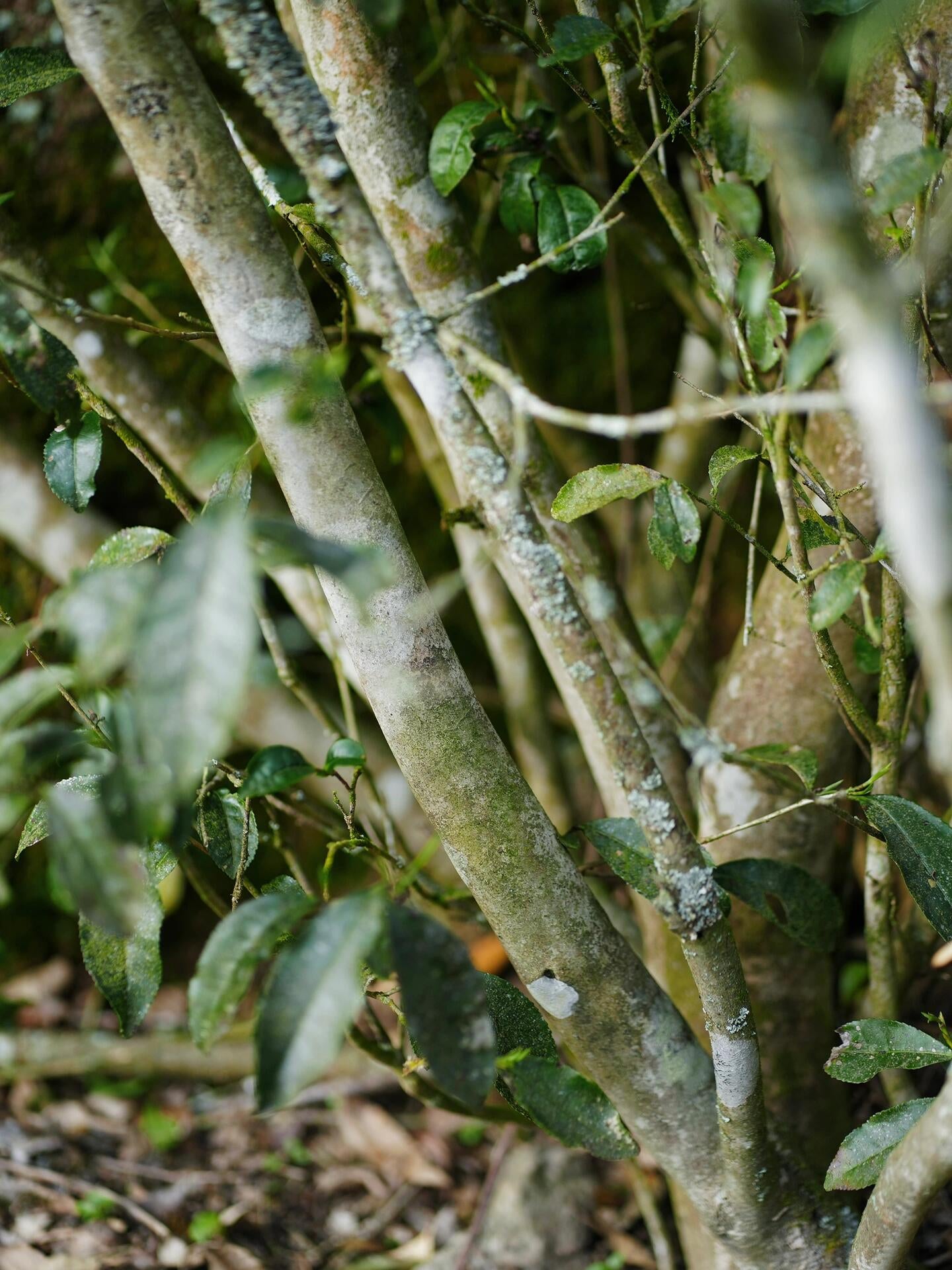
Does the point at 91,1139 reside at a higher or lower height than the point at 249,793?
lower

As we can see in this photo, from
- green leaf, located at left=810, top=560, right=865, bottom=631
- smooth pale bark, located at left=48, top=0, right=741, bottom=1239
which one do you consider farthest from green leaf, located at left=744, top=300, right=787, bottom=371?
smooth pale bark, located at left=48, top=0, right=741, bottom=1239

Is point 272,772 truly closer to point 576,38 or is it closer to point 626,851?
point 626,851

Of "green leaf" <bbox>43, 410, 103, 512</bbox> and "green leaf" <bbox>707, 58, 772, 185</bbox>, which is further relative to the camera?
"green leaf" <bbox>707, 58, 772, 185</bbox>

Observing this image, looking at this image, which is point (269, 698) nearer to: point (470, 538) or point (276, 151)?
point (470, 538)

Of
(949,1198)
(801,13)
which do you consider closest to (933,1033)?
(949,1198)

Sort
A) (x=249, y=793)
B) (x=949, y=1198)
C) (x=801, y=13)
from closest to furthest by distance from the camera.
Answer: (x=249, y=793), (x=801, y=13), (x=949, y=1198)

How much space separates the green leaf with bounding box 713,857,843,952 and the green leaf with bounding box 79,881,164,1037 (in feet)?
1.33

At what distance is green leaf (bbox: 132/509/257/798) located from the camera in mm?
334

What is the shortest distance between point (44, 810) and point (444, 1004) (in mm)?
307

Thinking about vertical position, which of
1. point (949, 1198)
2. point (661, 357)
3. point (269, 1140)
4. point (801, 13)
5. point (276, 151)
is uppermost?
point (276, 151)

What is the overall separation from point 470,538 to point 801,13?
23.0 inches

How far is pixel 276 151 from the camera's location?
3.55 ft

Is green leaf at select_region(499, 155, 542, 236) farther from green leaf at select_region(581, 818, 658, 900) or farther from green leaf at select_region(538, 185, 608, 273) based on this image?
green leaf at select_region(581, 818, 658, 900)

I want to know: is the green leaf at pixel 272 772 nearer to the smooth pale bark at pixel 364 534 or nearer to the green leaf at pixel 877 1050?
the smooth pale bark at pixel 364 534
